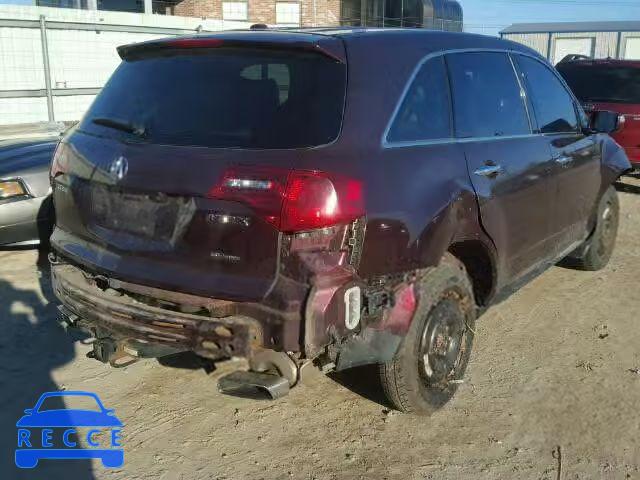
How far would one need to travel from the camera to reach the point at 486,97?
3791mm

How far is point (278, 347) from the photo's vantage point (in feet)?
8.43

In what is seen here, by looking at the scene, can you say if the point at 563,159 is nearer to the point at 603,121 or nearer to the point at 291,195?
the point at 603,121

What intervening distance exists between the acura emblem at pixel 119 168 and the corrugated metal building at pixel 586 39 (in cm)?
3080

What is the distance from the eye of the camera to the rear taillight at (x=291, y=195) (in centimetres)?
255

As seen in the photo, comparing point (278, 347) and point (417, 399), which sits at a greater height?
point (278, 347)

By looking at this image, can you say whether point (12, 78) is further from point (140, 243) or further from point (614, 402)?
point (614, 402)

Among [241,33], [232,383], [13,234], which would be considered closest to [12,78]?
[13,234]

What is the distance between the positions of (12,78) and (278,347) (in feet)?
38.7

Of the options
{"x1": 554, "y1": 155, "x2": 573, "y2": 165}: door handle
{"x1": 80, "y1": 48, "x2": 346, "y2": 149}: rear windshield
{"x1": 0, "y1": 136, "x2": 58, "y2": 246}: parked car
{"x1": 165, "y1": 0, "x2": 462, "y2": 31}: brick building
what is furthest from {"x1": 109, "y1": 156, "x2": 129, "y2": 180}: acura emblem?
{"x1": 165, "y1": 0, "x2": 462, "y2": 31}: brick building

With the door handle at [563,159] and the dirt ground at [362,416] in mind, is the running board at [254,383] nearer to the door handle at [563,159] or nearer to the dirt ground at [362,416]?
the dirt ground at [362,416]

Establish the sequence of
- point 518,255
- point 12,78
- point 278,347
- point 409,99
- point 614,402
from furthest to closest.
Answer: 1. point 12,78
2. point 518,255
3. point 614,402
4. point 409,99
5. point 278,347

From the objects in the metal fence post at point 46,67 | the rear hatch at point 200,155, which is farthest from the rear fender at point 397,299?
the metal fence post at point 46,67

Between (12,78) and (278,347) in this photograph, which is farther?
(12,78)

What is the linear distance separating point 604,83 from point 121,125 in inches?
329
